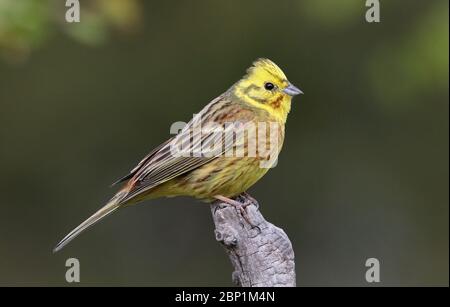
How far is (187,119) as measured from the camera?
938 centimetres

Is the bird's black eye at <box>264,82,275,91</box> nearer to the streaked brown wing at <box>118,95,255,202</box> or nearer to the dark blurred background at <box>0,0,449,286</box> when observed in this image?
the streaked brown wing at <box>118,95,255,202</box>

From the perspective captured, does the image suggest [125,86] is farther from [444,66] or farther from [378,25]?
[444,66]

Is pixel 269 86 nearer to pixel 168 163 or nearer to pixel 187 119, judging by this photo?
pixel 168 163

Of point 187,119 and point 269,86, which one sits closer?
point 269,86

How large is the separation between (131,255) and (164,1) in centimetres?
247

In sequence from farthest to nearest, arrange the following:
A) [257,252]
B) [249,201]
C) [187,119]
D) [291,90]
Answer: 1. [187,119]
2. [291,90]
3. [249,201]
4. [257,252]

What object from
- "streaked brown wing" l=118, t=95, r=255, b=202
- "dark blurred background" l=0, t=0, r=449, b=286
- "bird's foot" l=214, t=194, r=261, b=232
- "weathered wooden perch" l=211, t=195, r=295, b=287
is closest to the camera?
"weathered wooden perch" l=211, t=195, r=295, b=287

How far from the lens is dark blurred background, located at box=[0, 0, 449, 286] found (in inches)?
373

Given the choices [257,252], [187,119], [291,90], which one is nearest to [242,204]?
[257,252]

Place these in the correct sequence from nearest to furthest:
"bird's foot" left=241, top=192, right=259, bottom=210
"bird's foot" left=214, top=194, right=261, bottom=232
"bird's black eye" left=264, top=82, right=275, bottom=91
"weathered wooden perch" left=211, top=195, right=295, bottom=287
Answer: "weathered wooden perch" left=211, top=195, right=295, bottom=287 → "bird's foot" left=214, top=194, right=261, bottom=232 → "bird's foot" left=241, top=192, right=259, bottom=210 → "bird's black eye" left=264, top=82, right=275, bottom=91

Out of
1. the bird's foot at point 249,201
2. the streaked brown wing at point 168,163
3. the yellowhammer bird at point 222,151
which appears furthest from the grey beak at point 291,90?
the bird's foot at point 249,201

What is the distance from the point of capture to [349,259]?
985 cm

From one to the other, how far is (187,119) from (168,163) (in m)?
3.32

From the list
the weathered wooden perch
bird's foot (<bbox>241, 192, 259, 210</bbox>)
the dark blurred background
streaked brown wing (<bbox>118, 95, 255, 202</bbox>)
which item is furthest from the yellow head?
the dark blurred background
